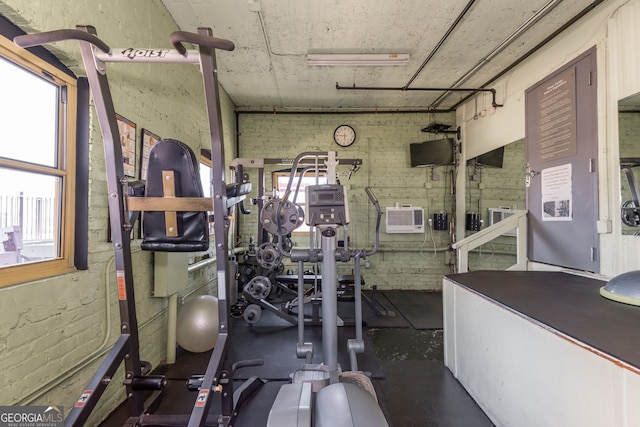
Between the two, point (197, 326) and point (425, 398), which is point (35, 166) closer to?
point (197, 326)

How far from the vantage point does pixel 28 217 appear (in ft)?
5.08

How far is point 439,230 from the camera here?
5453 mm

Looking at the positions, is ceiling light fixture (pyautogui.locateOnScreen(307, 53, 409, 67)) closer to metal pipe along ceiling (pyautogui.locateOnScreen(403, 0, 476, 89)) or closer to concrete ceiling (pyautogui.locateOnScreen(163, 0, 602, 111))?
concrete ceiling (pyautogui.locateOnScreen(163, 0, 602, 111))

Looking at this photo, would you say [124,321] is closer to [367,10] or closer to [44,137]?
[44,137]

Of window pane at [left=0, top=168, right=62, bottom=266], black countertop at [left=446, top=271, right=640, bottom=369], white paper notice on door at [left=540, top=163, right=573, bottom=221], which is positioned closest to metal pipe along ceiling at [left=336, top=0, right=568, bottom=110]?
white paper notice on door at [left=540, top=163, right=573, bottom=221]

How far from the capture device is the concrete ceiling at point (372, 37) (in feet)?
9.18

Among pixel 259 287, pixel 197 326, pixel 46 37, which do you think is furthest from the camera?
pixel 259 287

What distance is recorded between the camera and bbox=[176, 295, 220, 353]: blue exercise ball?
8.95ft

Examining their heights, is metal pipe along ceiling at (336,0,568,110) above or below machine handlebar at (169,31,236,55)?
above

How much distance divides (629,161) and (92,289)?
439cm

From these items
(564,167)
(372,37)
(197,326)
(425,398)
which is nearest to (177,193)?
(197,326)

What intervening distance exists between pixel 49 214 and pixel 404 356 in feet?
10.5

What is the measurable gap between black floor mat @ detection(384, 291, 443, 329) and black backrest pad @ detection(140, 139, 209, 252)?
3.14 meters

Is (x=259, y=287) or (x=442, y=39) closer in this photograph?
(x=442, y=39)
